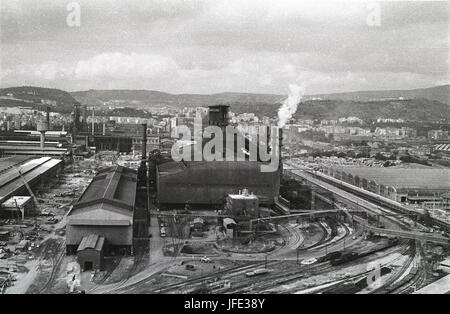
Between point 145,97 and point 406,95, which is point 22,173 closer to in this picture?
point 406,95

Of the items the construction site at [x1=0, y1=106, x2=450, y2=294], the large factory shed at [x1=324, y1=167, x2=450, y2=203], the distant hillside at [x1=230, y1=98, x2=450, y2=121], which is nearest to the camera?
the construction site at [x1=0, y1=106, x2=450, y2=294]

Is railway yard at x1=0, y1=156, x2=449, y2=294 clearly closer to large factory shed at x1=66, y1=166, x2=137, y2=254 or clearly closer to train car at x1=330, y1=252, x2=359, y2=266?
train car at x1=330, y1=252, x2=359, y2=266

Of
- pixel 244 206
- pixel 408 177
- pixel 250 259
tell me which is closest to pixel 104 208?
pixel 250 259

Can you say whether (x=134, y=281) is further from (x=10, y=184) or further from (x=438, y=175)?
(x=438, y=175)

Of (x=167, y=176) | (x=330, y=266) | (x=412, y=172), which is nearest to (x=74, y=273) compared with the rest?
(x=330, y=266)

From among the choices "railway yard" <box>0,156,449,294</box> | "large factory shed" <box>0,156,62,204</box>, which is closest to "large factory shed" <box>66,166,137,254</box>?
"railway yard" <box>0,156,449,294</box>

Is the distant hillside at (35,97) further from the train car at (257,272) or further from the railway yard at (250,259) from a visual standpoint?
the train car at (257,272)

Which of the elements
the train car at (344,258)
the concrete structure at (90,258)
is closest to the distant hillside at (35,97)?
the concrete structure at (90,258)
